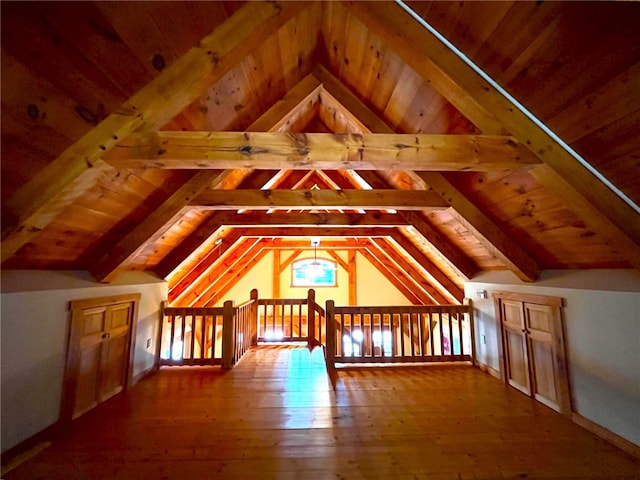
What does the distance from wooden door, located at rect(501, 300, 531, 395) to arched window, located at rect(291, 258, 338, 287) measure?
515cm

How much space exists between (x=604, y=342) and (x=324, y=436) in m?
2.55

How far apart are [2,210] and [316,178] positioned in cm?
413

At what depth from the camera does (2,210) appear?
5.49 feet

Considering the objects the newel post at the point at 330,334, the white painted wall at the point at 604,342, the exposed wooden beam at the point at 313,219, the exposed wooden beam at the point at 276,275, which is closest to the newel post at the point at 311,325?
the newel post at the point at 330,334

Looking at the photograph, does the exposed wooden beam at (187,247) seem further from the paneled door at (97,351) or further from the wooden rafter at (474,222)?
the wooden rafter at (474,222)

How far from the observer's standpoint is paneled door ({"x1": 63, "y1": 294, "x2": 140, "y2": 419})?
2.69 meters

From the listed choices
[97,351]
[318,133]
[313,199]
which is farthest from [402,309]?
[97,351]

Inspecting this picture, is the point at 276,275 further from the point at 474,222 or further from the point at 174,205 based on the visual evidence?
the point at 474,222

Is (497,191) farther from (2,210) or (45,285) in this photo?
(45,285)

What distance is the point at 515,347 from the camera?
3.56m

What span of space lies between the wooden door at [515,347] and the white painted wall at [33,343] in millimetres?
4847

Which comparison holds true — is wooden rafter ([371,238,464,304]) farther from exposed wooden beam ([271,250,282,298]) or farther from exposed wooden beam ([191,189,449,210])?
exposed wooden beam ([271,250,282,298])

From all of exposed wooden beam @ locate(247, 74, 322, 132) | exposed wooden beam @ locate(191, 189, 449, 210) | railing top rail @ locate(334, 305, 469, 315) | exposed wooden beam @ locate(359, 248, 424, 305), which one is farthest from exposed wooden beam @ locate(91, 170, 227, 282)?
exposed wooden beam @ locate(359, 248, 424, 305)

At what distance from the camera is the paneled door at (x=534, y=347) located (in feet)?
9.42
